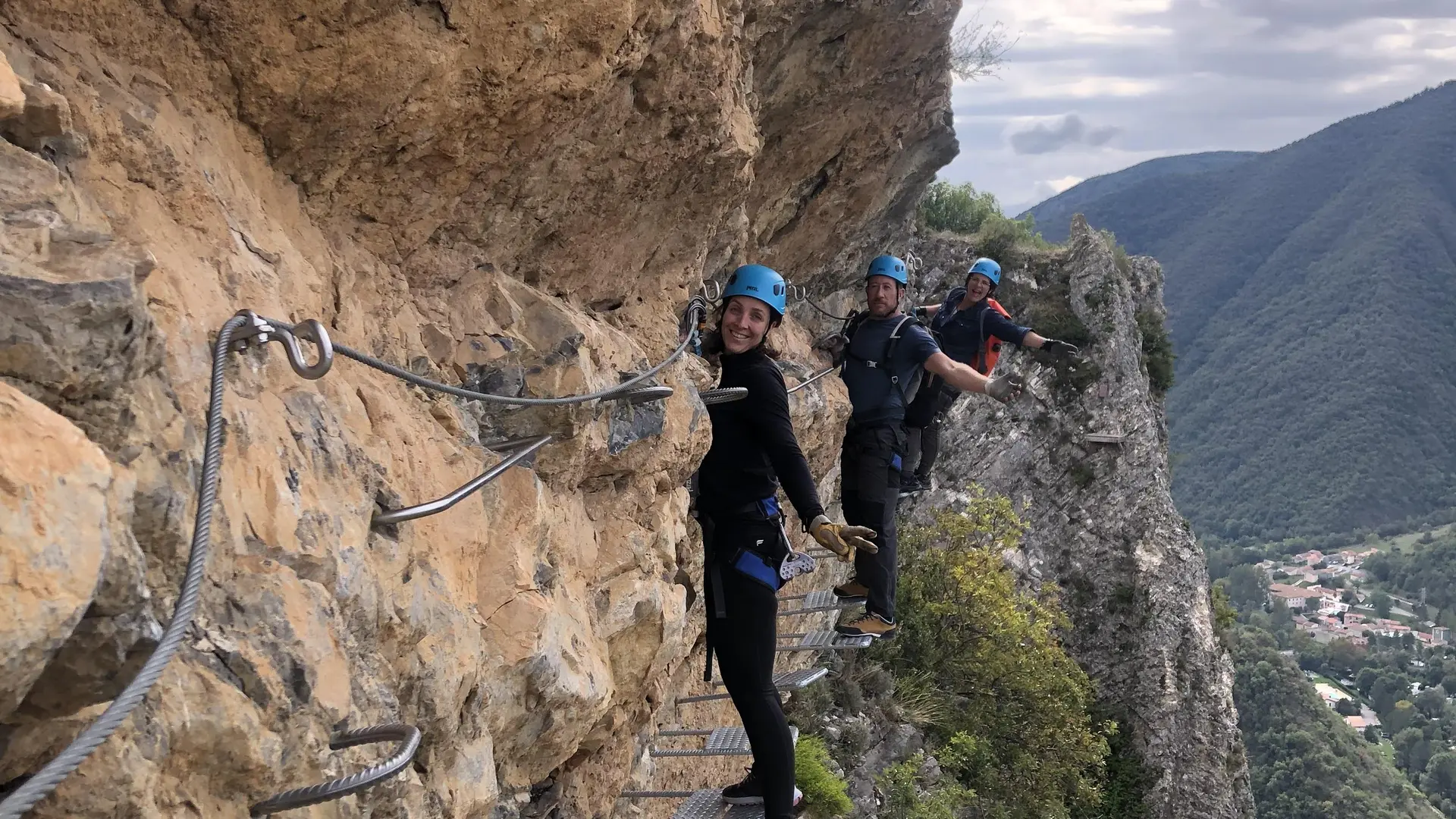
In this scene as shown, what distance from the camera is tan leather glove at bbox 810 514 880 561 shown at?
372 centimetres

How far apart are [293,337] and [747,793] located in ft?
10.6

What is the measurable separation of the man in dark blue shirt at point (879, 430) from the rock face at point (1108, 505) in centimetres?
1473

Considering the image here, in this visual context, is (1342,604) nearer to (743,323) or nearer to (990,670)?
(990,670)

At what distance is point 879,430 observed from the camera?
20.7 ft

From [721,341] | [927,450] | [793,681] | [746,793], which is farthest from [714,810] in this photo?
[927,450]

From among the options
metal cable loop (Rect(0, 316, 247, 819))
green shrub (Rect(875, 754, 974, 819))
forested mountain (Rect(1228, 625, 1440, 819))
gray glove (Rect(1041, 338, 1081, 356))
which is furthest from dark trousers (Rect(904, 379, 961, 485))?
forested mountain (Rect(1228, 625, 1440, 819))

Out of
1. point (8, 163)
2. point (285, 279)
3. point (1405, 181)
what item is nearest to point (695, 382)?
point (285, 279)

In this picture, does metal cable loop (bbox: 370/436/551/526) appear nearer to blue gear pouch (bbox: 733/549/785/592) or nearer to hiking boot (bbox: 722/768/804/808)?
blue gear pouch (bbox: 733/549/785/592)

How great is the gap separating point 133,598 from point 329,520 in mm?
906

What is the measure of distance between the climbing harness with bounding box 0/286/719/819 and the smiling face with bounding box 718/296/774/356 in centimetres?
185

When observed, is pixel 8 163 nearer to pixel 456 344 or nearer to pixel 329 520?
pixel 329 520

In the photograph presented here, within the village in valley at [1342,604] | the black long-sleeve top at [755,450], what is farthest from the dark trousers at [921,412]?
the village in valley at [1342,604]

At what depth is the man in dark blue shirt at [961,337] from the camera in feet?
25.7

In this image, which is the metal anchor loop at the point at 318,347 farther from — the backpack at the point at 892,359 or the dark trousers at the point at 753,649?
the backpack at the point at 892,359
